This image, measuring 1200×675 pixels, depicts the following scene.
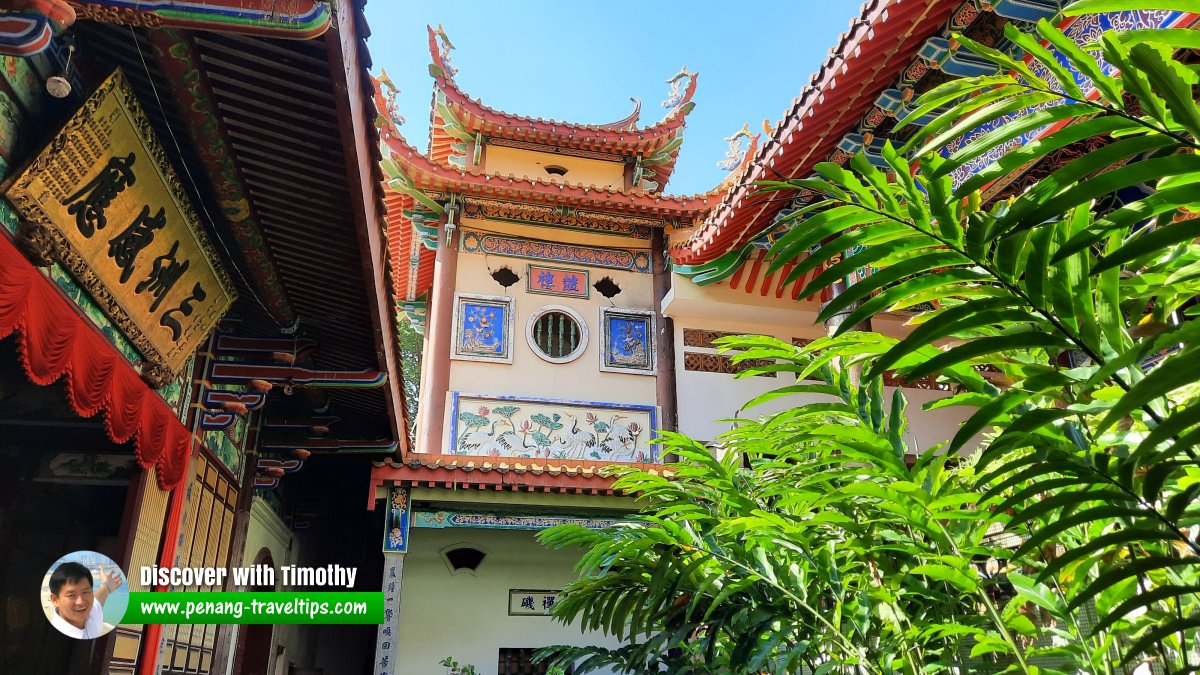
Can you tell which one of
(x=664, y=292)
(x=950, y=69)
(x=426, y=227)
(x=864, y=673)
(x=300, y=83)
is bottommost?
(x=864, y=673)

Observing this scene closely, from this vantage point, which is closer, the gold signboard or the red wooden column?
the gold signboard

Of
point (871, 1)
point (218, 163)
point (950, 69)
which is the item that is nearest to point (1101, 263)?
point (218, 163)

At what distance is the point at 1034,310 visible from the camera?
111cm

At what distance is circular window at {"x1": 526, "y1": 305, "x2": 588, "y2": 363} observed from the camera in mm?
9047

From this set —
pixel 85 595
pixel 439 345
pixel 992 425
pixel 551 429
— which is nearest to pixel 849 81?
pixel 992 425

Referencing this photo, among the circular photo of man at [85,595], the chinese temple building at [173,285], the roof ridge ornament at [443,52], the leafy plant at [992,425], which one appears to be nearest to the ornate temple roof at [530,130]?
the roof ridge ornament at [443,52]

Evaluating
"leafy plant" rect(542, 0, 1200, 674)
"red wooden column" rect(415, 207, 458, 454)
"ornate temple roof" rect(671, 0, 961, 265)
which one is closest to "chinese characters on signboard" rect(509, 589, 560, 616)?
"red wooden column" rect(415, 207, 458, 454)

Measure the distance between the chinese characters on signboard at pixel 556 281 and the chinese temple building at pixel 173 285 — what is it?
2.83 m

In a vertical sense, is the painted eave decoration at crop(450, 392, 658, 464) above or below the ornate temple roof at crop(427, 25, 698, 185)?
below

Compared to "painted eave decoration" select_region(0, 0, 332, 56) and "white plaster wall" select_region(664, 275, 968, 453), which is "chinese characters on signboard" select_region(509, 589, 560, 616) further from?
"painted eave decoration" select_region(0, 0, 332, 56)

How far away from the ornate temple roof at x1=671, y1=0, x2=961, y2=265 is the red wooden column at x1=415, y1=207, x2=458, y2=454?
3706 millimetres

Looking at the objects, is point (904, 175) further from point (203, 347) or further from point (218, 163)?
point (203, 347)

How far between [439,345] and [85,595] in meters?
4.41

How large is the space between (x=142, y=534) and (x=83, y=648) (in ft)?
2.24
